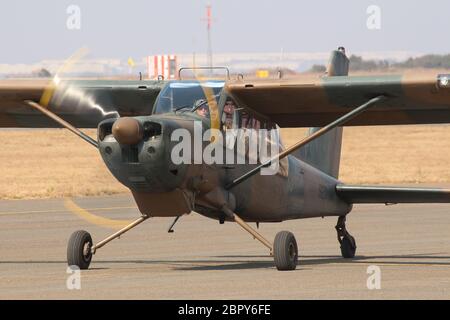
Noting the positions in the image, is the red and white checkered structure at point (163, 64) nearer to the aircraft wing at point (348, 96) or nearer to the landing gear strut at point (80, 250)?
the aircraft wing at point (348, 96)

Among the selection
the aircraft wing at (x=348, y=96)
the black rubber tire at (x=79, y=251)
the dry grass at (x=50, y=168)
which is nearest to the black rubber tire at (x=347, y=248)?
the aircraft wing at (x=348, y=96)

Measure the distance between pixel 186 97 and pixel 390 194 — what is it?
4.08m

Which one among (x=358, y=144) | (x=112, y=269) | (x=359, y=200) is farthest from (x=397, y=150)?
(x=112, y=269)

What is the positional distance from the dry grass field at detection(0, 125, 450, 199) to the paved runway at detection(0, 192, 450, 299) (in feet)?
17.3

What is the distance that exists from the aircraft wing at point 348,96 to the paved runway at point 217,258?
2096 millimetres

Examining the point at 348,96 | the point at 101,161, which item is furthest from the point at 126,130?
the point at 101,161

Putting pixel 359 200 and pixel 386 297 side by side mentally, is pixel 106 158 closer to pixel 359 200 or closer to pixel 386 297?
pixel 386 297

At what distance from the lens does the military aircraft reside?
1461cm

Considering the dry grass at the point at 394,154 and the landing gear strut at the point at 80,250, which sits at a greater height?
the landing gear strut at the point at 80,250

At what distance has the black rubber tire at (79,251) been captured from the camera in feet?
52.1

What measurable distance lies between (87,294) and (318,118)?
638 centimetres

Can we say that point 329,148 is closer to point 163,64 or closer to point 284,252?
point 284,252

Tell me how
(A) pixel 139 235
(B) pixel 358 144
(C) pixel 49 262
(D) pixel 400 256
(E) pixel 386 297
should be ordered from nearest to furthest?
(E) pixel 386 297
(C) pixel 49 262
(D) pixel 400 256
(A) pixel 139 235
(B) pixel 358 144

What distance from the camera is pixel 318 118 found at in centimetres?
1822
